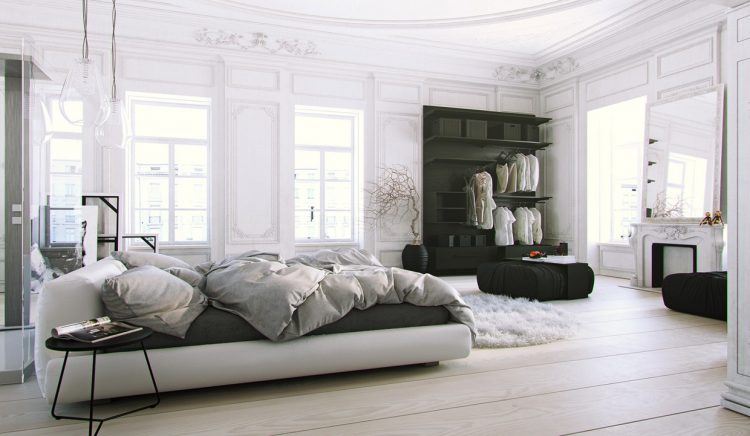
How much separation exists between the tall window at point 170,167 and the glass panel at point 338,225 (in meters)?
1.63

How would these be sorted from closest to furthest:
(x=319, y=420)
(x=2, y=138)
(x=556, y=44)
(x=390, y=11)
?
(x=319, y=420)
(x=2, y=138)
(x=390, y=11)
(x=556, y=44)

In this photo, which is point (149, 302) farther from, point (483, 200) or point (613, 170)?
point (613, 170)

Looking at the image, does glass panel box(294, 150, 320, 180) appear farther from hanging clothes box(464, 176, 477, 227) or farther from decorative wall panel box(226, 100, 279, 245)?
hanging clothes box(464, 176, 477, 227)

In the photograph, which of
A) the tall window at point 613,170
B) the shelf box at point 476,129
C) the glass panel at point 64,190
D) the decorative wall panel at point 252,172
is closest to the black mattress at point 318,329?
the glass panel at point 64,190

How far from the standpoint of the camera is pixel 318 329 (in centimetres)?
234

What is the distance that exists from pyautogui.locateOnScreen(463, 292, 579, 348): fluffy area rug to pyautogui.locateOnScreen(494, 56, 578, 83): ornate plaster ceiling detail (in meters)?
4.31

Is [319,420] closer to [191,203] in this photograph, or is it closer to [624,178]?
[191,203]

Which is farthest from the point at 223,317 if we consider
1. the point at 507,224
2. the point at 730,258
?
the point at 507,224

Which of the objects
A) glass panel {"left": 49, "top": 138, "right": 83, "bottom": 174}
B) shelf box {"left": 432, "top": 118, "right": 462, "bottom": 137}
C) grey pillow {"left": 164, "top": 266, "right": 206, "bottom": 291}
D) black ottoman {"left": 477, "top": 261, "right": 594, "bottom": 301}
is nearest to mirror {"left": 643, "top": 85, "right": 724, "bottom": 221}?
black ottoman {"left": 477, "top": 261, "right": 594, "bottom": 301}

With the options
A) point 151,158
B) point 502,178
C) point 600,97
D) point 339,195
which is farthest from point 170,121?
point 600,97

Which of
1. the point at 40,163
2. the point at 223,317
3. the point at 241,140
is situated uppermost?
the point at 241,140

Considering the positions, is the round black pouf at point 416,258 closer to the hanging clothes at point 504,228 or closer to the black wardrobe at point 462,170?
the black wardrobe at point 462,170

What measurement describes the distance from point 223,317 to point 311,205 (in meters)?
4.62

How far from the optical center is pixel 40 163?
254 centimetres
